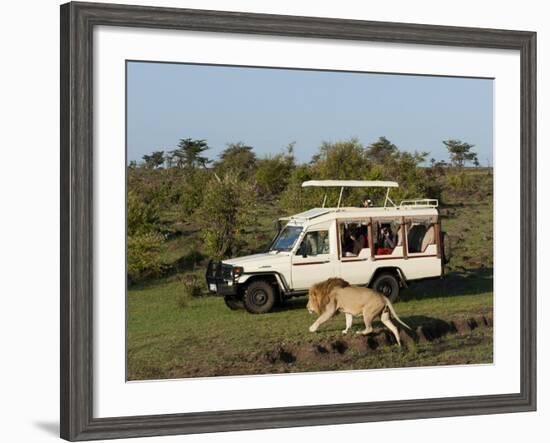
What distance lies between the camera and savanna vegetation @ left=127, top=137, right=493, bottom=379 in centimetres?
1127

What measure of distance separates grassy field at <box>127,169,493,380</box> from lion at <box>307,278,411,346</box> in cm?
7

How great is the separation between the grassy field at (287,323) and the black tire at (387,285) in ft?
0.34

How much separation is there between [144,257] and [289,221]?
1.50m

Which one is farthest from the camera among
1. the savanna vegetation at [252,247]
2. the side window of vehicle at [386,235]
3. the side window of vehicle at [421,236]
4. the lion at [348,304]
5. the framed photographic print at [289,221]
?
the side window of vehicle at [421,236]

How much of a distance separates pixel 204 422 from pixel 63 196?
227 centimetres

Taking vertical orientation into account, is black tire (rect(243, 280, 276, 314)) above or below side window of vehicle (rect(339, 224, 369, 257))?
below

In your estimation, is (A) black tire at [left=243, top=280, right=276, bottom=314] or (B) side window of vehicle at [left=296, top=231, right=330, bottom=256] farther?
(B) side window of vehicle at [left=296, top=231, right=330, bottom=256]

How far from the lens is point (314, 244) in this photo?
12.2m

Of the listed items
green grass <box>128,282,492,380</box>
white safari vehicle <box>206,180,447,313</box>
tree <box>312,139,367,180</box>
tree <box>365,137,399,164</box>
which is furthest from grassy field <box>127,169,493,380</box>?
tree <box>365,137,399,164</box>

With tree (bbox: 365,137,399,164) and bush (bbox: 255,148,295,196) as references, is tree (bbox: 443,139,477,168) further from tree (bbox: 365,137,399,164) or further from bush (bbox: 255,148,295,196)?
bush (bbox: 255,148,295,196)

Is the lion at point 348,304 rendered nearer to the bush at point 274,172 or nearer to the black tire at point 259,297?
the black tire at point 259,297

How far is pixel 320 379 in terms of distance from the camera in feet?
38.3

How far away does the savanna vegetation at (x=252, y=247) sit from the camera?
11.3 m

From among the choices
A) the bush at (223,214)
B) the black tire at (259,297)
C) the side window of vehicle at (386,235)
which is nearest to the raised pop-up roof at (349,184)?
the side window of vehicle at (386,235)
